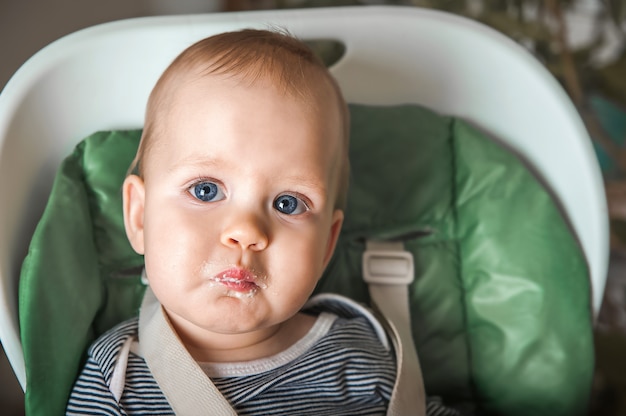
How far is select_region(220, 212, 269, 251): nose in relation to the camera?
0.74 metres

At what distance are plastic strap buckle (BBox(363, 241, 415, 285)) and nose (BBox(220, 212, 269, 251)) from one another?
29cm

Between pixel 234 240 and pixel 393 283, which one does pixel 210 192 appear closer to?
pixel 234 240

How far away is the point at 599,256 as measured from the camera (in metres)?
0.99

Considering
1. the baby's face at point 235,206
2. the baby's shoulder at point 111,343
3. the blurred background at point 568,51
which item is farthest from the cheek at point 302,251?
the blurred background at point 568,51

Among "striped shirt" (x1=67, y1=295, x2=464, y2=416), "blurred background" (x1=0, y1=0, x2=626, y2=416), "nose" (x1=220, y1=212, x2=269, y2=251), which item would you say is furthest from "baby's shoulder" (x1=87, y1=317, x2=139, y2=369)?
"blurred background" (x1=0, y1=0, x2=626, y2=416)

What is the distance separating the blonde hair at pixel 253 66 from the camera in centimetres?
80

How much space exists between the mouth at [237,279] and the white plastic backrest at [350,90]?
0.27 metres

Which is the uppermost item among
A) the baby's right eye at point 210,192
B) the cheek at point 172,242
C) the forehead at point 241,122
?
the forehead at point 241,122

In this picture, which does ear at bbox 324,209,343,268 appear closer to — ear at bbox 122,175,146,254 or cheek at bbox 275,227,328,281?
cheek at bbox 275,227,328,281

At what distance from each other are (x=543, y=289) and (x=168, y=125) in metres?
0.55

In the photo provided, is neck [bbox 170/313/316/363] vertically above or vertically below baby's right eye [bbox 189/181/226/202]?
below

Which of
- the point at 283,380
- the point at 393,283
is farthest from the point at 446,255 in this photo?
the point at 283,380

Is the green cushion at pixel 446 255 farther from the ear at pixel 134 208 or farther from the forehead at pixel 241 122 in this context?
the forehead at pixel 241 122

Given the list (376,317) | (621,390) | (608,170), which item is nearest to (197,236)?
(376,317)
